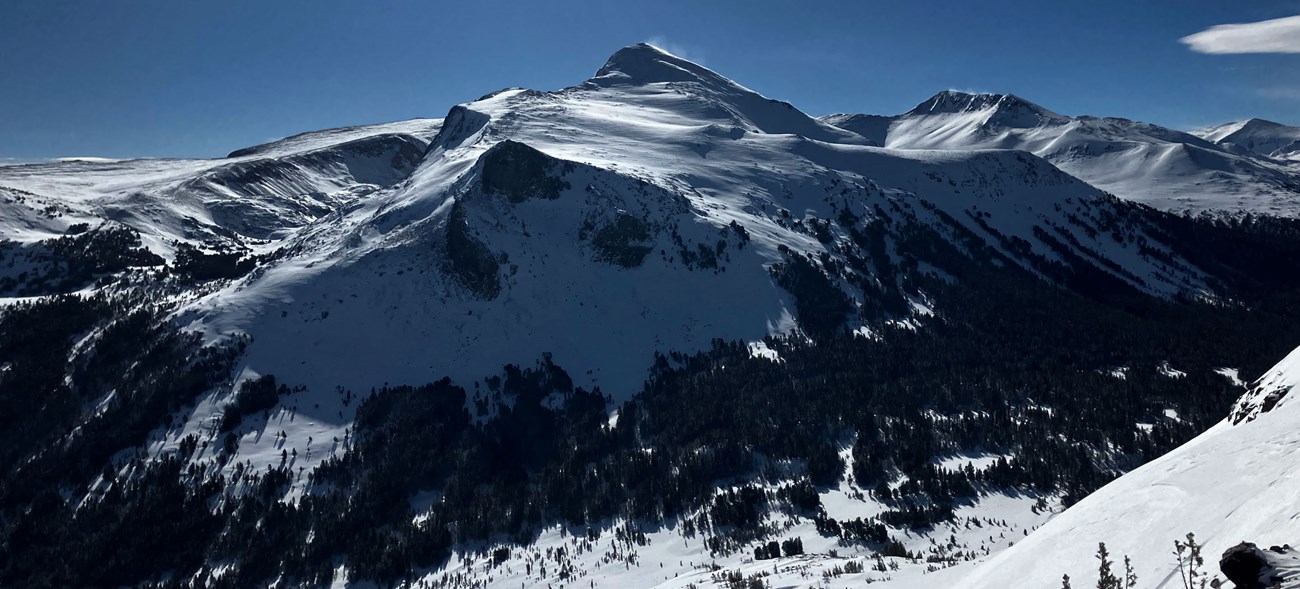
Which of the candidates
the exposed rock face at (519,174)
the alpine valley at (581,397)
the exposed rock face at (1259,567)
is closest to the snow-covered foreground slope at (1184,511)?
the alpine valley at (581,397)

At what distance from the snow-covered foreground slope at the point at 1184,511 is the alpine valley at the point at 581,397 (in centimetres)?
29

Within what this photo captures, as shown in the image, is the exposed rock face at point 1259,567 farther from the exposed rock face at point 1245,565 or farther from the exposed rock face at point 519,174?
the exposed rock face at point 519,174

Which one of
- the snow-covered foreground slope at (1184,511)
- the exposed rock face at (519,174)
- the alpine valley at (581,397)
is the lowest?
the alpine valley at (581,397)

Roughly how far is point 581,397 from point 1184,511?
347 feet

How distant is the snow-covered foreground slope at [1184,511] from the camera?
53.1 ft

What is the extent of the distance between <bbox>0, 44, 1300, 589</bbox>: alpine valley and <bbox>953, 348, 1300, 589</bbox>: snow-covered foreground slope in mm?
285

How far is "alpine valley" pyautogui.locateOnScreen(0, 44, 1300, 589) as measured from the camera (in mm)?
80625

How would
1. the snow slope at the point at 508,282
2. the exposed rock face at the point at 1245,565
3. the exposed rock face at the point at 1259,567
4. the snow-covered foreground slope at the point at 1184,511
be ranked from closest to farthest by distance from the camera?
the exposed rock face at the point at 1259,567 → the exposed rock face at the point at 1245,565 → the snow-covered foreground slope at the point at 1184,511 → the snow slope at the point at 508,282

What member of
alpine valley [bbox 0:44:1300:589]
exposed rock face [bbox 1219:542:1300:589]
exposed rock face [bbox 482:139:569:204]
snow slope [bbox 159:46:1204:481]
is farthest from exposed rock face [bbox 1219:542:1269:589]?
exposed rock face [bbox 482:139:569:204]

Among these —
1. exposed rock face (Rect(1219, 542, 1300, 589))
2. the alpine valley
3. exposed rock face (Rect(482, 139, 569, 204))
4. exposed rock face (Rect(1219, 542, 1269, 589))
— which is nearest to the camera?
exposed rock face (Rect(1219, 542, 1300, 589))

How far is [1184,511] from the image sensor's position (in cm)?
1891

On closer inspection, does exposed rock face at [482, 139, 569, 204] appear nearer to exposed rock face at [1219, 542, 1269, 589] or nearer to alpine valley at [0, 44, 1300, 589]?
alpine valley at [0, 44, 1300, 589]

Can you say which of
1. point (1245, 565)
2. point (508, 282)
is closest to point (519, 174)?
point (508, 282)

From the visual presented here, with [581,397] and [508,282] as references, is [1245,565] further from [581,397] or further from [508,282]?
[508,282]
